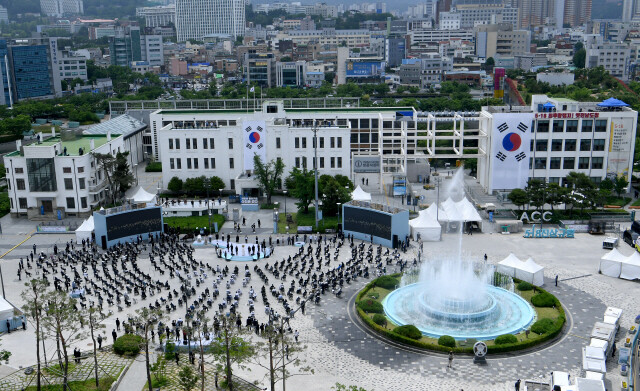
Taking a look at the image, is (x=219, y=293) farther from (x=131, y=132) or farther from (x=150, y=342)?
(x=131, y=132)

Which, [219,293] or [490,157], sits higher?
[490,157]

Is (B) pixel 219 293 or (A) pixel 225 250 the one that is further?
(A) pixel 225 250


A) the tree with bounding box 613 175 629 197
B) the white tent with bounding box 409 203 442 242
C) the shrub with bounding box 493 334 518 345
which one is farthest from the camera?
the tree with bounding box 613 175 629 197

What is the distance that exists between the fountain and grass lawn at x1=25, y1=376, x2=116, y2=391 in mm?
17384

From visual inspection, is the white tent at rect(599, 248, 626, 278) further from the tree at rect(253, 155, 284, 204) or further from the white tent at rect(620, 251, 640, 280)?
the tree at rect(253, 155, 284, 204)

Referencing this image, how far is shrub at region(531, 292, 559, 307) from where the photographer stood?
43750 millimetres

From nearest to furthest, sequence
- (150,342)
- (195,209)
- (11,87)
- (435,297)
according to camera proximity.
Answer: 1. (150,342)
2. (435,297)
3. (195,209)
4. (11,87)

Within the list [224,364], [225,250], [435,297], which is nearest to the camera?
[224,364]

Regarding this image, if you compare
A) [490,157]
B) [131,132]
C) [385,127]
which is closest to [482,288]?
[490,157]

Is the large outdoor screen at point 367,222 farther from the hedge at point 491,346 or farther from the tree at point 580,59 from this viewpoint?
the tree at point 580,59

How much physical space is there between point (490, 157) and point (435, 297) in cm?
3233

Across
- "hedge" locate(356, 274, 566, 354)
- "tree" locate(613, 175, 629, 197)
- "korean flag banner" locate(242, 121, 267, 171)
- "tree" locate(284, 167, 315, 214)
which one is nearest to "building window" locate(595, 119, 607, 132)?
"tree" locate(613, 175, 629, 197)

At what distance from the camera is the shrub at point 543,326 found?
3944cm

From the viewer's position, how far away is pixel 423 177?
79.9 metres
